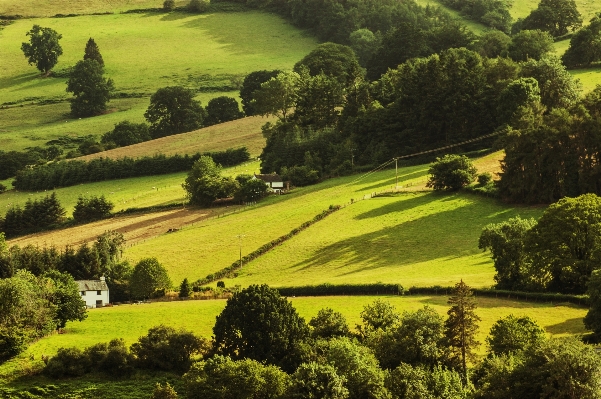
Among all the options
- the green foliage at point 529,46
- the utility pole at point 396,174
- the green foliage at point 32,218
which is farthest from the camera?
the green foliage at point 529,46

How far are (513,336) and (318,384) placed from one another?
14403 mm

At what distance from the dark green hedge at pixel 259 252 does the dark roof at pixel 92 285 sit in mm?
9018

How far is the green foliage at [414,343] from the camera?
266 ft

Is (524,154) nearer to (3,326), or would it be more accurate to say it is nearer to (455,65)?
(455,65)

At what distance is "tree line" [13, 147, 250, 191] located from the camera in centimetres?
18275

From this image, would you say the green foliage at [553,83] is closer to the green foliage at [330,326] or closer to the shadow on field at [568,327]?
the shadow on field at [568,327]

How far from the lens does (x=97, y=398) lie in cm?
8369

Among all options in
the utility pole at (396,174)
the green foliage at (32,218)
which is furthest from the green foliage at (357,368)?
the green foliage at (32,218)

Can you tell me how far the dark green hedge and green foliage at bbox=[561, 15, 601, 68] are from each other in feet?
228

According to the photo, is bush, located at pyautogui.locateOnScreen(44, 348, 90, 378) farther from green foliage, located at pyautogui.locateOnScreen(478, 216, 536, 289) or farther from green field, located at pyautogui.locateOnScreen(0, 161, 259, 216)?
green field, located at pyautogui.locateOnScreen(0, 161, 259, 216)

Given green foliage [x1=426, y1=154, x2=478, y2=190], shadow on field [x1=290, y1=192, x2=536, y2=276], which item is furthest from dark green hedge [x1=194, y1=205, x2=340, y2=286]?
green foliage [x1=426, y1=154, x2=478, y2=190]

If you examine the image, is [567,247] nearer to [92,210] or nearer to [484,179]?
[484,179]

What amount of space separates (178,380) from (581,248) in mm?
36775

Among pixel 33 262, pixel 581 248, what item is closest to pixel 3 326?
pixel 33 262
